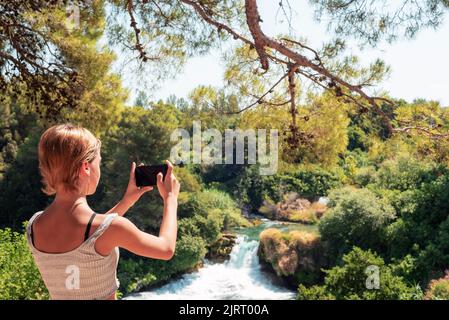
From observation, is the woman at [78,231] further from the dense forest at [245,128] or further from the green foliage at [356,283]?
the green foliage at [356,283]

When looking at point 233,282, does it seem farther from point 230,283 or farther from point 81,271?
point 81,271

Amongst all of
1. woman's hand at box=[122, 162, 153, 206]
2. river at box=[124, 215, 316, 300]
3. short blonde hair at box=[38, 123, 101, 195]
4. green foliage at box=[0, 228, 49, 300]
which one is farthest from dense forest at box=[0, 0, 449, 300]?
short blonde hair at box=[38, 123, 101, 195]

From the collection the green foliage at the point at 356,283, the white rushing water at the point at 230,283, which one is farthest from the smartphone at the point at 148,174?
the white rushing water at the point at 230,283

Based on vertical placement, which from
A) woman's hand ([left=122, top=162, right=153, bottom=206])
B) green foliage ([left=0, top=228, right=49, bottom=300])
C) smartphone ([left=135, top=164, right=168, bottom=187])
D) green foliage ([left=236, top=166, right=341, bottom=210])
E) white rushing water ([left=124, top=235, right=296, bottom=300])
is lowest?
white rushing water ([left=124, top=235, right=296, bottom=300])

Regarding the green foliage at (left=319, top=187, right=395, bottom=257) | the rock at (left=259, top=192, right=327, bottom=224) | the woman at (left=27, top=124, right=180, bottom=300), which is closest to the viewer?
the woman at (left=27, top=124, right=180, bottom=300)

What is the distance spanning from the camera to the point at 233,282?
25.5 ft

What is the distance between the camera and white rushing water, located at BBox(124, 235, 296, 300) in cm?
747

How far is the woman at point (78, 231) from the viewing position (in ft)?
1.93

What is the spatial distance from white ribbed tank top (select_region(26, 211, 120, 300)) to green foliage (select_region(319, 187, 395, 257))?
20.9ft

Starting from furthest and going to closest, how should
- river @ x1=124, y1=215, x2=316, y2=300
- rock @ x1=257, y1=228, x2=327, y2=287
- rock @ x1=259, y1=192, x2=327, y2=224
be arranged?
1. rock @ x1=259, y1=192, x2=327, y2=224
2. river @ x1=124, y1=215, x2=316, y2=300
3. rock @ x1=257, y1=228, x2=327, y2=287

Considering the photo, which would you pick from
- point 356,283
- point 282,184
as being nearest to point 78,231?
point 356,283

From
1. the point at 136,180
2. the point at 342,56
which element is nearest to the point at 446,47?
the point at 342,56

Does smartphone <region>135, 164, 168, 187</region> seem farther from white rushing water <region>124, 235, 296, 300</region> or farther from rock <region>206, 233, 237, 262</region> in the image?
rock <region>206, 233, 237, 262</region>

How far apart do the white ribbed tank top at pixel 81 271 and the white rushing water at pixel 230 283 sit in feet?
22.3
